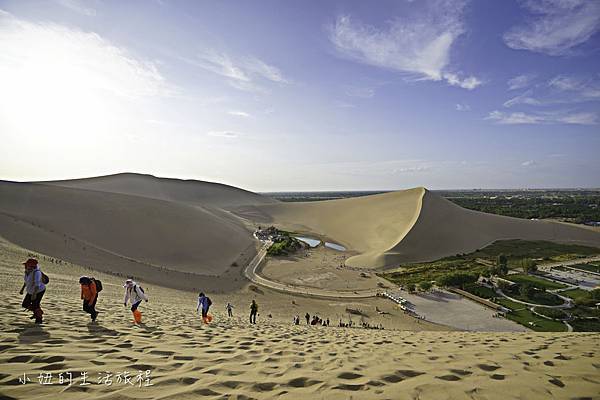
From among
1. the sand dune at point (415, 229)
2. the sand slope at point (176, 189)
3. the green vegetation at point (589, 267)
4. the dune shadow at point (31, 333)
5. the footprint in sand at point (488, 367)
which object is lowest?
the green vegetation at point (589, 267)

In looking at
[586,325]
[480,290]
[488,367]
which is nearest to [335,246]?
[480,290]

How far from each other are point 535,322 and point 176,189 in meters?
115

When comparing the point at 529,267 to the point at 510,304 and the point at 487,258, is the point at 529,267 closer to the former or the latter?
the point at 487,258

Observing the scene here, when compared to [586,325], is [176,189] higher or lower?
higher

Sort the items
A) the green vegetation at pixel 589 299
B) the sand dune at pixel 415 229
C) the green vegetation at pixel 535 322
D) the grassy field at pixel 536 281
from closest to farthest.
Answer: the green vegetation at pixel 535 322 → the green vegetation at pixel 589 299 → the grassy field at pixel 536 281 → the sand dune at pixel 415 229

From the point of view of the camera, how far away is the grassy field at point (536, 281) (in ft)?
75.6

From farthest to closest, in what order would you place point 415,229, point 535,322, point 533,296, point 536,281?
point 415,229
point 536,281
point 533,296
point 535,322

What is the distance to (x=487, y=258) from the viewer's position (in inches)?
1339

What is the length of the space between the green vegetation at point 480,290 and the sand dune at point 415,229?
964 centimetres

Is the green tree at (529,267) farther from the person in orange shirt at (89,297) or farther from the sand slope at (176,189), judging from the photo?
→ the sand slope at (176,189)

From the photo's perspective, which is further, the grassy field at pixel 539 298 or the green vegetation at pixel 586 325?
the grassy field at pixel 539 298

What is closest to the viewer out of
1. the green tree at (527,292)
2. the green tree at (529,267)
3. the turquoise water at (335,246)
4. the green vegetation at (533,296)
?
the green vegetation at (533,296)

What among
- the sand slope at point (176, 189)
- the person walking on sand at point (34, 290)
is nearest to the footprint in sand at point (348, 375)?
the person walking on sand at point (34, 290)

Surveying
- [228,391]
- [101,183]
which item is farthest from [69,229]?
[101,183]
